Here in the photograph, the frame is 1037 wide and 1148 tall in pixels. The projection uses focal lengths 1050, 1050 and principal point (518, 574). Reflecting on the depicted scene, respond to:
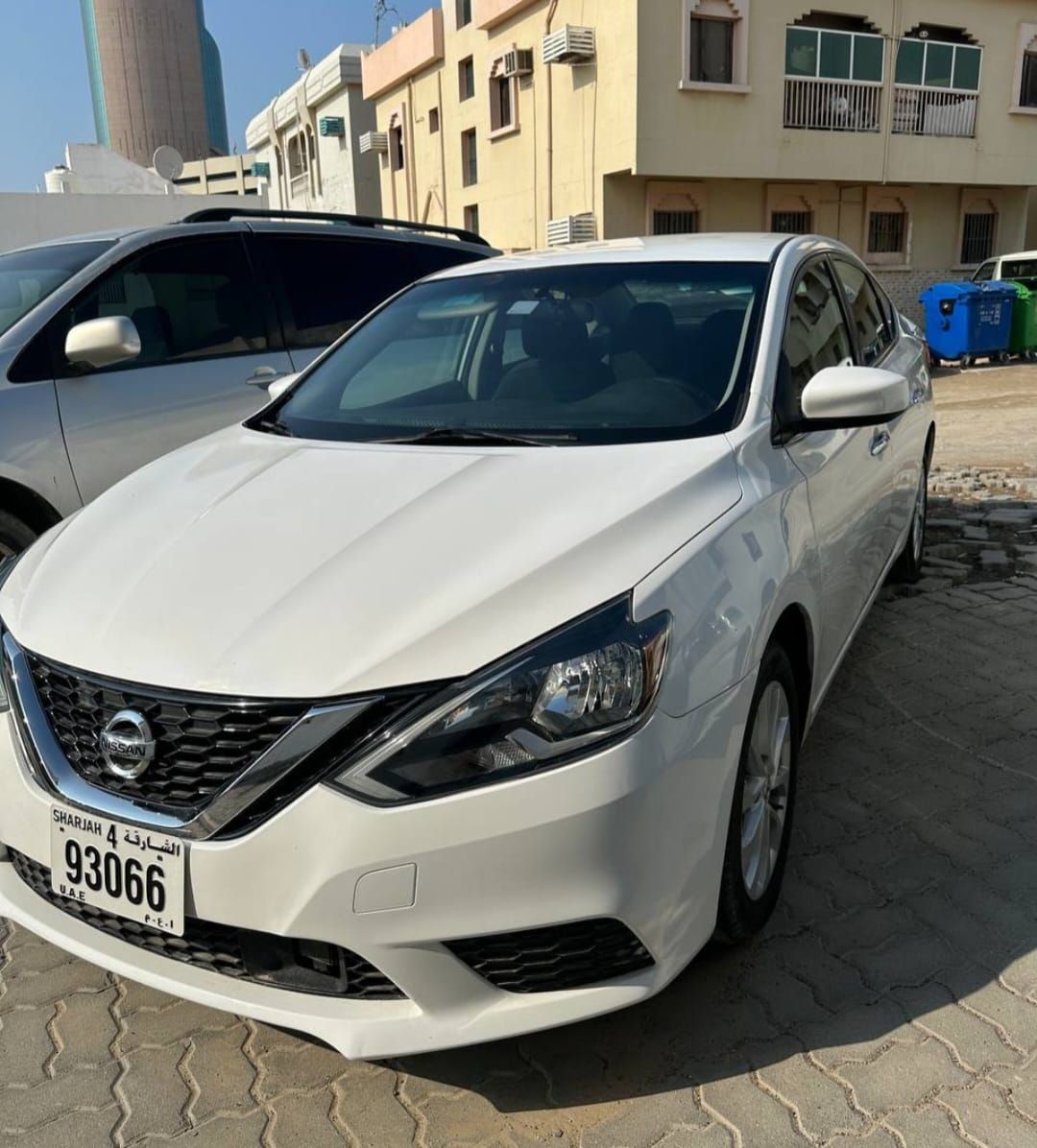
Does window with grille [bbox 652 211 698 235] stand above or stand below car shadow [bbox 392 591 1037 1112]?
above

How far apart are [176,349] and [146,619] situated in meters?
2.98

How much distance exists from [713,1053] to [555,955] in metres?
0.53

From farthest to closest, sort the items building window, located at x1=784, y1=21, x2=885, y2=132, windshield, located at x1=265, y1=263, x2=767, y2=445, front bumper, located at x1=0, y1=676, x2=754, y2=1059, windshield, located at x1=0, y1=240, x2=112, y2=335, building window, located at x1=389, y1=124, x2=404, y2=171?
building window, located at x1=389, y1=124, x2=404, y2=171, building window, located at x1=784, y1=21, x2=885, y2=132, windshield, located at x1=0, y1=240, x2=112, y2=335, windshield, located at x1=265, y1=263, x2=767, y2=445, front bumper, located at x1=0, y1=676, x2=754, y2=1059

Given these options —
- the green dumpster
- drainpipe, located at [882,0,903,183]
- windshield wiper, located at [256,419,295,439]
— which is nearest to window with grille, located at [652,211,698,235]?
drainpipe, located at [882,0,903,183]

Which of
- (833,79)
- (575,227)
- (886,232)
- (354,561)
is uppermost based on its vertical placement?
(833,79)

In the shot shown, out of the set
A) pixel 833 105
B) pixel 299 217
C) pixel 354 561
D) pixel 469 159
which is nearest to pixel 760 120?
pixel 833 105

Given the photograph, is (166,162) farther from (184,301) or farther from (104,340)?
(104,340)

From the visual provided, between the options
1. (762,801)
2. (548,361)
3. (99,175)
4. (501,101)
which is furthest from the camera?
(99,175)

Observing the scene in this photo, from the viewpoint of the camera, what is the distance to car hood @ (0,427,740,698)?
1836 millimetres

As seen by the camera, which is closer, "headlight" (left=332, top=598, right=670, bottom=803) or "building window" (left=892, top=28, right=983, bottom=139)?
"headlight" (left=332, top=598, right=670, bottom=803)

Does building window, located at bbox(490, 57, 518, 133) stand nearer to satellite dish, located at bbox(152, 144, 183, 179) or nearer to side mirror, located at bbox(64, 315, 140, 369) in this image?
satellite dish, located at bbox(152, 144, 183, 179)

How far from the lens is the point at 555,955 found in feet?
6.11

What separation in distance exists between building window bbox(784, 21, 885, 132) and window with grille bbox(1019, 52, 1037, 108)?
→ 3.98 metres

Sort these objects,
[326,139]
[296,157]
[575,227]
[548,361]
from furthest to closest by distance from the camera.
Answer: [296,157]
[326,139]
[575,227]
[548,361]
